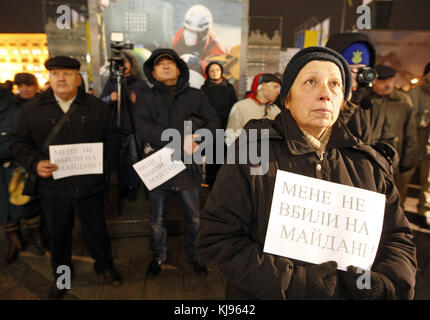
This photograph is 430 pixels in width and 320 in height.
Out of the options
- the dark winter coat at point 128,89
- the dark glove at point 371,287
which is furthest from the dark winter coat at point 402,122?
the dark winter coat at point 128,89

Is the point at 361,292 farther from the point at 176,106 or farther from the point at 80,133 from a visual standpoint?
the point at 80,133

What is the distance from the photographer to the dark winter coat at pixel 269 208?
0.98 m

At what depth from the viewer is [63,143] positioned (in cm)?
220

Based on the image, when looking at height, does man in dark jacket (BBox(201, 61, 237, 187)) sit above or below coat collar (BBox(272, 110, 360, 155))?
above

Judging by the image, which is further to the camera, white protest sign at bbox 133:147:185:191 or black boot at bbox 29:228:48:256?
black boot at bbox 29:228:48:256

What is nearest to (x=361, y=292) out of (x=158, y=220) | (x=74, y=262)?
(x=158, y=220)

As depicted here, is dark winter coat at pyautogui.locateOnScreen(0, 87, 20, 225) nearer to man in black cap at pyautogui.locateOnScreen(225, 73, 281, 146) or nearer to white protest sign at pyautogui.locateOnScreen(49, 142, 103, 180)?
white protest sign at pyautogui.locateOnScreen(49, 142, 103, 180)

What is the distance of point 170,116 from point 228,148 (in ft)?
4.37

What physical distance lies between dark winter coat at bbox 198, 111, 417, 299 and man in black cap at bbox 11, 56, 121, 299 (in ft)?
5.30

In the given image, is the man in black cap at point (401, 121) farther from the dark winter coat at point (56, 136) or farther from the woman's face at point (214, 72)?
the dark winter coat at point (56, 136)

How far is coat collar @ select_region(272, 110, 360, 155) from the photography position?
1049mm

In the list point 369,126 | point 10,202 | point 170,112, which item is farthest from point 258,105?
point 10,202

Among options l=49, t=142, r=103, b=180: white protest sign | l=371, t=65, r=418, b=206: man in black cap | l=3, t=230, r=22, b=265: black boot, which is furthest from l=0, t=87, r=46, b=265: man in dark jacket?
l=371, t=65, r=418, b=206: man in black cap
